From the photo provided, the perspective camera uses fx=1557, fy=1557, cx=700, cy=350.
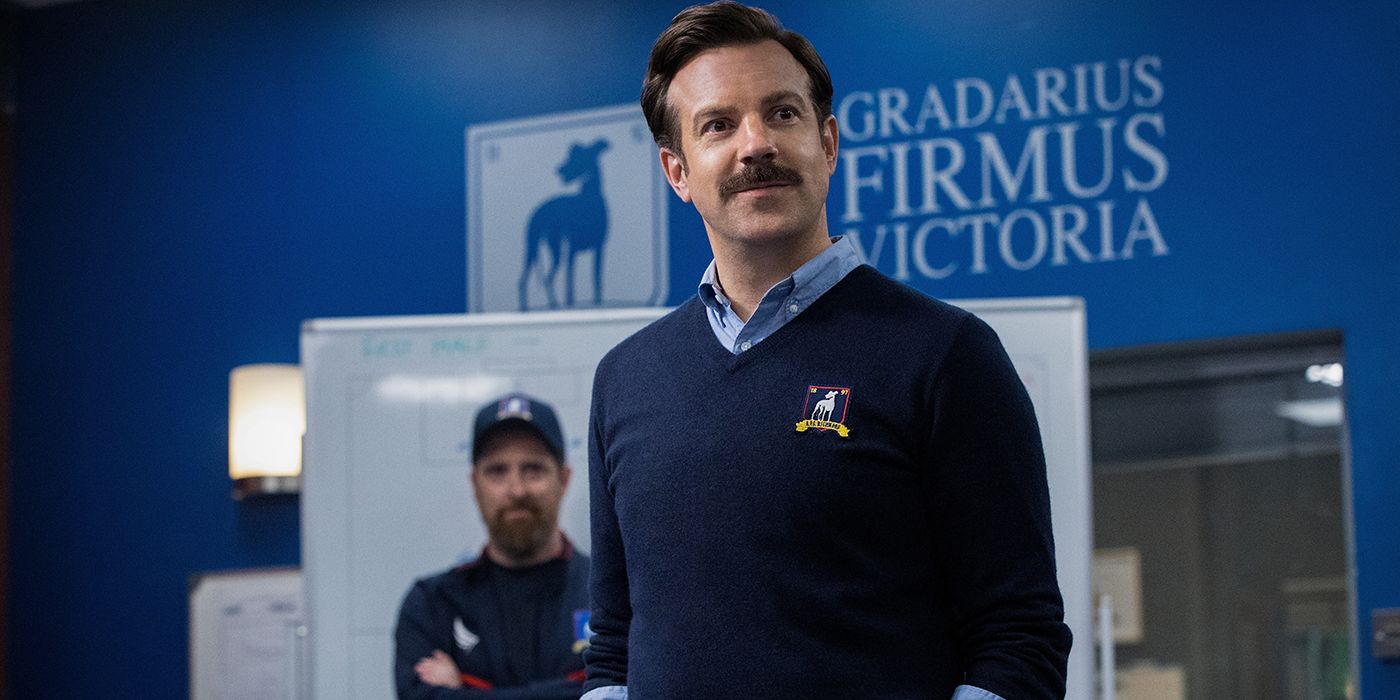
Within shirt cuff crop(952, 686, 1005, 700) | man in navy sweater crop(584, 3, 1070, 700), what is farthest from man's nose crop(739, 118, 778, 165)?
shirt cuff crop(952, 686, 1005, 700)

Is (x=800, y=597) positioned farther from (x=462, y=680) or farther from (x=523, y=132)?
(x=523, y=132)

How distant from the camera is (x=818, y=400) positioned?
1243 millimetres

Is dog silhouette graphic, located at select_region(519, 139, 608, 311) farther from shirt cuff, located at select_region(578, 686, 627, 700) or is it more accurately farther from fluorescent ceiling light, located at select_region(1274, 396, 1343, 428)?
shirt cuff, located at select_region(578, 686, 627, 700)

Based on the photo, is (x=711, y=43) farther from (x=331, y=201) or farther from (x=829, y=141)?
(x=331, y=201)

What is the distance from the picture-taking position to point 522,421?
3416mm

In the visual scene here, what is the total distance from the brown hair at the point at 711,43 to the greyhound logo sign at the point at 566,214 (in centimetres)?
269

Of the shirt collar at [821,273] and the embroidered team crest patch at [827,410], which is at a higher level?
the shirt collar at [821,273]

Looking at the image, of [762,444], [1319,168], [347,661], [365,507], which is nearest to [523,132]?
[365,507]

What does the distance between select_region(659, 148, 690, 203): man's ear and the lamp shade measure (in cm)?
309

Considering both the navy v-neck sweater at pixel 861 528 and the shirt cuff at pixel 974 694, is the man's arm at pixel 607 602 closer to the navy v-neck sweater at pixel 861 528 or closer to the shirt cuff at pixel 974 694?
the navy v-neck sweater at pixel 861 528

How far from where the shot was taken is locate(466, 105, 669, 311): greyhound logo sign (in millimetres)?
4168

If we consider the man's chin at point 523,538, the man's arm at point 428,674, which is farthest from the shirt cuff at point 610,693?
the man's chin at point 523,538

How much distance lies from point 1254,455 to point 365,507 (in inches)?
82.0

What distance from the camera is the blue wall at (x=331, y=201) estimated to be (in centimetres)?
362
